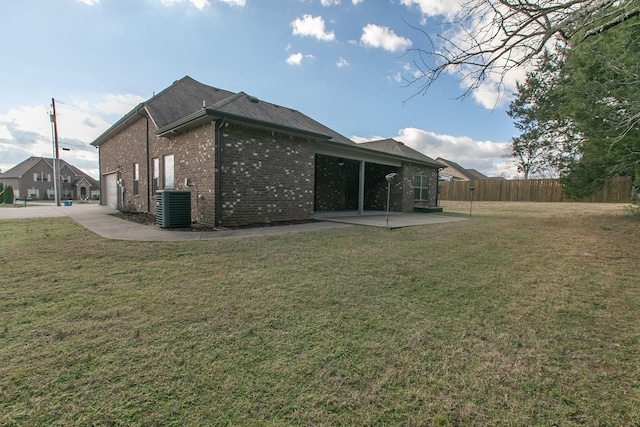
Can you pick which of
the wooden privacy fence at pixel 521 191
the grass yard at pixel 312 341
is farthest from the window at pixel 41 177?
the wooden privacy fence at pixel 521 191

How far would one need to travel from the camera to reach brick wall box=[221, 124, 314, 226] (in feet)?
27.3

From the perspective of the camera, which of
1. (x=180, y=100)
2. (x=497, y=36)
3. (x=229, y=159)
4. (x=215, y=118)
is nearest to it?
(x=497, y=36)

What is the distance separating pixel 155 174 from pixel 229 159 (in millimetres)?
5380

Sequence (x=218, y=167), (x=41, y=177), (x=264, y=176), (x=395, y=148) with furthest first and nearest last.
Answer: (x=41, y=177) < (x=395, y=148) < (x=264, y=176) < (x=218, y=167)

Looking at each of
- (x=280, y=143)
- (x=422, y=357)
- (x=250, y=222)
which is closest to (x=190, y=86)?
(x=280, y=143)

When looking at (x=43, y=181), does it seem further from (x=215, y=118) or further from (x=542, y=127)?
(x=542, y=127)

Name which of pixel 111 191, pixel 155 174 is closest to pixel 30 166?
pixel 111 191

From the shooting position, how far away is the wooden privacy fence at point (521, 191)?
2270cm

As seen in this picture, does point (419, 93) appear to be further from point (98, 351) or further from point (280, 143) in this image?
point (98, 351)

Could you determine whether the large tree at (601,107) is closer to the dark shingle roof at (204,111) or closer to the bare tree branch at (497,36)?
the bare tree branch at (497,36)

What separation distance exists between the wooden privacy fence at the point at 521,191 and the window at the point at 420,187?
18.7 ft

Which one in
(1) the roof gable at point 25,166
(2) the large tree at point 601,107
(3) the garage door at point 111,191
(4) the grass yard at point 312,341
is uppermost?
(1) the roof gable at point 25,166

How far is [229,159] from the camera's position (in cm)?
823

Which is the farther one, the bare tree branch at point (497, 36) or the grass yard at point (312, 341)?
the bare tree branch at point (497, 36)
